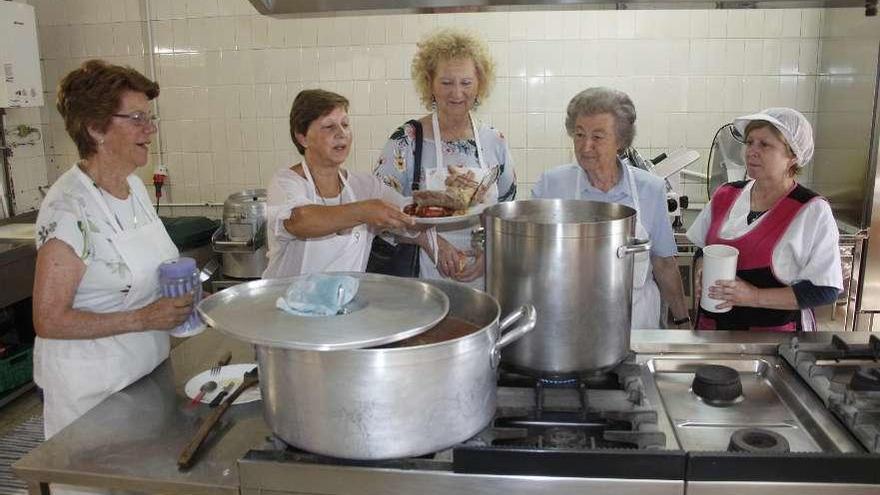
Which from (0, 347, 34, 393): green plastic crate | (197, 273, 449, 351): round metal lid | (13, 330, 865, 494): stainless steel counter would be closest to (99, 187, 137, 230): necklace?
(13, 330, 865, 494): stainless steel counter

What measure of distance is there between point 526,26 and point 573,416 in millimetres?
3042

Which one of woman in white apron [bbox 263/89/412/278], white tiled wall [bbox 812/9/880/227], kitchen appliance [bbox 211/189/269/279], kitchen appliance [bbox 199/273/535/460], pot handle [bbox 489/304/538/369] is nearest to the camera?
kitchen appliance [bbox 199/273/535/460]

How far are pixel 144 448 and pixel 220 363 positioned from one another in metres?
0.39

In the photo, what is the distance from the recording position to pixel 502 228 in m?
1.34

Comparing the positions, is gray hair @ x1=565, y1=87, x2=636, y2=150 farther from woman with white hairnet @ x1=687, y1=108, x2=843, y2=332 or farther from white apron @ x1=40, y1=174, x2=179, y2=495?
white apron @ x1=40, y1=174, x2=179, y2=495

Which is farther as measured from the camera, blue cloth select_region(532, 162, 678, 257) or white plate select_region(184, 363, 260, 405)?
blue cloth select_region(532, 162, 678, 257)

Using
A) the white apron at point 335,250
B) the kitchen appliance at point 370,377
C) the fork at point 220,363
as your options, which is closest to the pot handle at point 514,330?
the kitchen appliance at point 370,377

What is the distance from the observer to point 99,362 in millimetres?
1655

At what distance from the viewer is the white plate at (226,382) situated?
1.44 metres

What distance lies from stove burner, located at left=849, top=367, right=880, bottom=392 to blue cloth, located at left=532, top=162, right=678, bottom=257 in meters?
0.83

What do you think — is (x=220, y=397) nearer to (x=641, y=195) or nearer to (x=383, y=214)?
(x=383, y=214)

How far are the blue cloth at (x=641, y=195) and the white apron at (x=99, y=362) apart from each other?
1.21 meters

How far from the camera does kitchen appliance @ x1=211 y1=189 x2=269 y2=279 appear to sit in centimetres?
363

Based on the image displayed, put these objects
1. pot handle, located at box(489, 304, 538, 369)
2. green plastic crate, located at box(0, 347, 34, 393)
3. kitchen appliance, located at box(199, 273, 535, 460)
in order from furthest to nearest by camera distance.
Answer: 1. green plastic crate, located at box(0, 347, 34, 393)
2. pot handle, located at box(489, 304, 538, 369)
3. kitchen appliance, located at box(199, 273, 535, 460)
